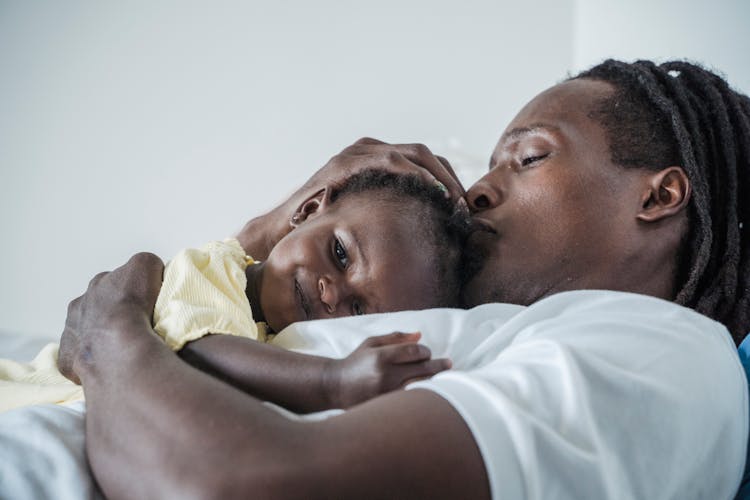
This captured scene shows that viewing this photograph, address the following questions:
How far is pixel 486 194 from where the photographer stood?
51.6 inches

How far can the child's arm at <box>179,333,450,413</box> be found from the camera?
0.81 m

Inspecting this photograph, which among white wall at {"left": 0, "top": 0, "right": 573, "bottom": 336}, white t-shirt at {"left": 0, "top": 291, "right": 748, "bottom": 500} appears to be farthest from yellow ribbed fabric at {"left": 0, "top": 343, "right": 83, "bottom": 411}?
white wall at {"left": 0, "top": 0, "right": 573, "bottom": 336}

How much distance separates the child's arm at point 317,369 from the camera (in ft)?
2.65

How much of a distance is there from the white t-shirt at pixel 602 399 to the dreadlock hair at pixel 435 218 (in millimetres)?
334

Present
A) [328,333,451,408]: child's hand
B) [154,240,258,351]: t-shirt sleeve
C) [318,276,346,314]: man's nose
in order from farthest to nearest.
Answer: [318,276,346,314]: man's nose
[154,240,258,351]: t-shirt sleeve
[328,333,451,408]: child's hand

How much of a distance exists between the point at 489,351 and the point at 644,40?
2.06m

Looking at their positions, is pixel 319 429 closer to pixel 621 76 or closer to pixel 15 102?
pixel 621 76

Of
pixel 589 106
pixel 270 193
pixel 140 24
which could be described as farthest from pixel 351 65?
pixel 589 106

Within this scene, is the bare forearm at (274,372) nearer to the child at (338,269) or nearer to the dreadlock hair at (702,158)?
the child at (338,269)

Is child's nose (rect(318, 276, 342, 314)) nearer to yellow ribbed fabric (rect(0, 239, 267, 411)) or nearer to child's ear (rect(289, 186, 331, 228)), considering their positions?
yellow ribbed fabric (rect(0, 239, 267, 411))

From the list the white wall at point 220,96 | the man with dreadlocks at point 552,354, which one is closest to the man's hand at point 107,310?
the man with dreadlocks at point 552,354

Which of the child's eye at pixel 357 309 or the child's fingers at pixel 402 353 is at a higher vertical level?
the child's fingers at pixel 402 353

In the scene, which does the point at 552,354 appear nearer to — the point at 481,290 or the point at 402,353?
the point at 402,353

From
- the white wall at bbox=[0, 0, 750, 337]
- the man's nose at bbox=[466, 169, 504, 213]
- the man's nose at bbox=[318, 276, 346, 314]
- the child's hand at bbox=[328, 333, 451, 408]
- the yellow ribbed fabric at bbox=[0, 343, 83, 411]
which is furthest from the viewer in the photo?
the white wall at bbox=[0, 0, 750, 337]
